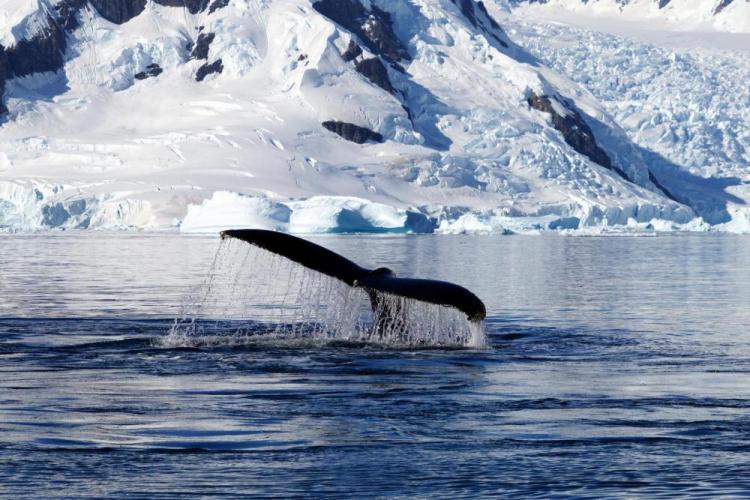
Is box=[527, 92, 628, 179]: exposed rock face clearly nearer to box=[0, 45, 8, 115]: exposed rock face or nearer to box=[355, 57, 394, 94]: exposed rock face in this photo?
box=[355, 57, 394, 94]: exposed rock face

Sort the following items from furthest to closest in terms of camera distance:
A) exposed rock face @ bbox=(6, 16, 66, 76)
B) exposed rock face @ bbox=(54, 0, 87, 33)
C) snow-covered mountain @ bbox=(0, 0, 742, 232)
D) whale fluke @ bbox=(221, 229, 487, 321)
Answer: exposed rock face @ bbox=(54, 0, 87, 33) < exposed rock face @ bbox=(6, 16, 66, 76) < snow-covered mountain @ bbox=(0, 0, 742, 232) < whale fluke @ bbox=(221, 229, 487, 321)

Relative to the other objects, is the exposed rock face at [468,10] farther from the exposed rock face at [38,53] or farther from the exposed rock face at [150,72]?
the exposed rock face at [38,53]

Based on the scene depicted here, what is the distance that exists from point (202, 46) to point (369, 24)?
1965 centimetres

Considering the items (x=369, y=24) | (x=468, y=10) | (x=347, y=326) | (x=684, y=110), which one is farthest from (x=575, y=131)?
(x=347, y=326)

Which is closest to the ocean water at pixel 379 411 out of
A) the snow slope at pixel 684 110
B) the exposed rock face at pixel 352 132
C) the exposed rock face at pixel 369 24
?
the exposed rock face at pixel 352 132

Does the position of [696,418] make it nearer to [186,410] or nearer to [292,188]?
[186,410]

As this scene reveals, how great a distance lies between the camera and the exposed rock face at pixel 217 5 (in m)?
155

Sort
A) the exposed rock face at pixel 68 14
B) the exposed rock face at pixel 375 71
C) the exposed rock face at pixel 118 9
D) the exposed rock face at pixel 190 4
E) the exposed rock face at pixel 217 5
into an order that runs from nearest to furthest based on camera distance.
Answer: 1. the exposed rock face at pixel 375 71
2. the exposed rock face at pixel 217 5
3. the exposed rock face at pixel 68 14
4. the exposed rock face at pixel 118 9
5. the exposed rock face at pixel 190 4

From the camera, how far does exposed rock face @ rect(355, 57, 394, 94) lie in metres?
142

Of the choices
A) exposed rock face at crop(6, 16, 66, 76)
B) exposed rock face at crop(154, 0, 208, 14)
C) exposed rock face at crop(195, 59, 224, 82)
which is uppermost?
exposed rock face at crop(154, 0, 208, 14)

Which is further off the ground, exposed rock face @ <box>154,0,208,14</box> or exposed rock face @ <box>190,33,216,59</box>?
exposed rock face @ <box>154,0,208,14</box>

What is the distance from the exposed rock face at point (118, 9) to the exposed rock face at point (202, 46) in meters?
11.8

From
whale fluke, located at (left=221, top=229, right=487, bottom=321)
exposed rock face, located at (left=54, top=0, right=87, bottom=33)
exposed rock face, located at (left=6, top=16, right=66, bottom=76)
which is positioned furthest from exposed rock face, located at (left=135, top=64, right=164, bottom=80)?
whale fluke, located at (left=221, top=229, right=487, bottom=321)

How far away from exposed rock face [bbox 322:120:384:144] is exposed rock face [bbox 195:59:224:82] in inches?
769
